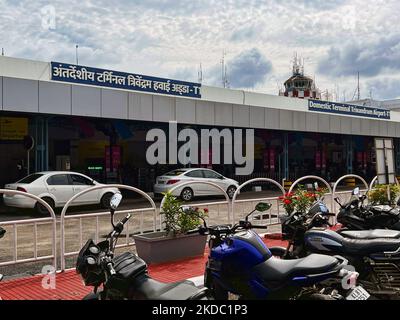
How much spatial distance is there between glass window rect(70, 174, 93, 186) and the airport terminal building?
8.04ft

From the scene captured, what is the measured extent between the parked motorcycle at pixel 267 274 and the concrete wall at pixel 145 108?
12.1m

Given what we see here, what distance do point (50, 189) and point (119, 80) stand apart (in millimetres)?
6851

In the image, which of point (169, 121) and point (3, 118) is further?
point (169, 121)

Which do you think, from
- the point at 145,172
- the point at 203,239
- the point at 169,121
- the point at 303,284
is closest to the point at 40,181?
the point at 169,121

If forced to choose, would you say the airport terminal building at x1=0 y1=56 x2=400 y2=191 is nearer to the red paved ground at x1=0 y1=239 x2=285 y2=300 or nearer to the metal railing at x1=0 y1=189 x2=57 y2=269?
the metal railing at x1=0 y1=189 x2=57 y2=269

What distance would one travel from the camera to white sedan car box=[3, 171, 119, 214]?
508 inches

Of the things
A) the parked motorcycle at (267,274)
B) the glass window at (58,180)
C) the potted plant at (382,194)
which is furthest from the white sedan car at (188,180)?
the parked motorcycle at (267,274)

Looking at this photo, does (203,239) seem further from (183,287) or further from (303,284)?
(183,287)

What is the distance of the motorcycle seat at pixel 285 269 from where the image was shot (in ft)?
12.7

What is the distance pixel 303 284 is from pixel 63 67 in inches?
612

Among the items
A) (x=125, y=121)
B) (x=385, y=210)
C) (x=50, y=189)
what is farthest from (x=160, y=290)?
(x=125, y=121)

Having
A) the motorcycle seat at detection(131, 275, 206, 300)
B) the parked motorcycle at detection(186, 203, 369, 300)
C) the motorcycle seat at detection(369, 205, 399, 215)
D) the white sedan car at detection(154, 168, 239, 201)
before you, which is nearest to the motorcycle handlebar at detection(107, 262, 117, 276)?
the motorcycle seat at detection(131, 275, 206, 300)

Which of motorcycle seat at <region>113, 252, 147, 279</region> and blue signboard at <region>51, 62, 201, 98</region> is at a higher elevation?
blue signboard at <region>51, 62, 201, 98</region>
